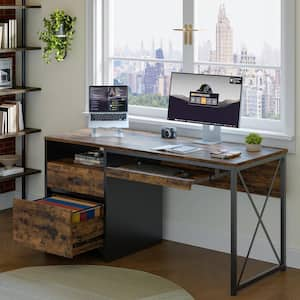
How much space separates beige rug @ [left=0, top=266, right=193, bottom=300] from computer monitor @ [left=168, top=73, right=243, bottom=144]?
3.41 ft

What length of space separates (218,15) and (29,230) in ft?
6.30

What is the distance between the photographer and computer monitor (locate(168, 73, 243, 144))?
5.18 meters

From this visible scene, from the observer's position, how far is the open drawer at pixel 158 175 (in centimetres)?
487

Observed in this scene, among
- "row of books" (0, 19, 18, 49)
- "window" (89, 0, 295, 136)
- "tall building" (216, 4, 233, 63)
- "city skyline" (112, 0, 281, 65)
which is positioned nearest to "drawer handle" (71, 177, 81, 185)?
"window" (89, 0, 295, 136)

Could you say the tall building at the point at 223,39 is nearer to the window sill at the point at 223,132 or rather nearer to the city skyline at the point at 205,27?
the city skyline at the point at 205,27

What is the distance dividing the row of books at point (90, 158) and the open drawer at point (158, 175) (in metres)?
0.17

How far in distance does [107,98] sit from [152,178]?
0.87m

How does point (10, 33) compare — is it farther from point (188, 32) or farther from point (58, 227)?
point (58, 227)

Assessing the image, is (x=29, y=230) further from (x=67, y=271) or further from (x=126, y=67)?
(x=126, y=67)

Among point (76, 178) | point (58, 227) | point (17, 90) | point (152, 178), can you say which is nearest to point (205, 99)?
point (152, 178)

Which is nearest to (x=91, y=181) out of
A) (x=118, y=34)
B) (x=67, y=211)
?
(x=67, y=211)

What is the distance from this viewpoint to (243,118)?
17.9 ft

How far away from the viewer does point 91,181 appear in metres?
5.37

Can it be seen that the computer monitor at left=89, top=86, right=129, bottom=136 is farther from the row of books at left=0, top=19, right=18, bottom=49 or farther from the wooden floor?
the row of books at left=0, top=19, right=18, bottom=49
